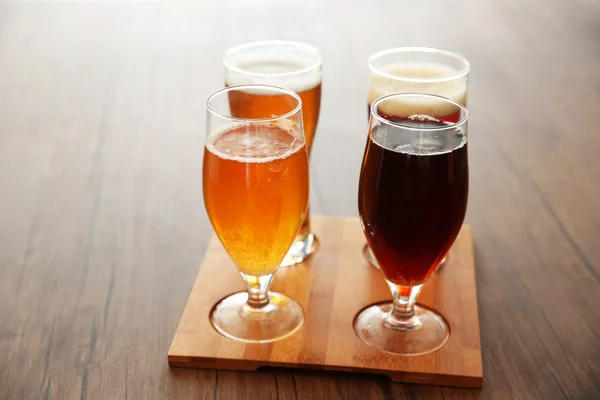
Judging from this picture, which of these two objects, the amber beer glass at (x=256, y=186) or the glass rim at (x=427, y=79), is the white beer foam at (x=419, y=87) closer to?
the glass rim at (x=427, y=79)

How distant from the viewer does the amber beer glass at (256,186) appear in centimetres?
92

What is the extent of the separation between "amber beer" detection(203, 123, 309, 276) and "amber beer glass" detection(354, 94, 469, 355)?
0.25 ft

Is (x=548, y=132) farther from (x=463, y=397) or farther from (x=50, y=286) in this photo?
(x=50, y=286)

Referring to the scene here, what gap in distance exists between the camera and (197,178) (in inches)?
53.4

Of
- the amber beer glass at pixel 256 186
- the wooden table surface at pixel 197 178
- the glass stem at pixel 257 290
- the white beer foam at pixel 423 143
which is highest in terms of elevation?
the white beer foam at pixel 423 143

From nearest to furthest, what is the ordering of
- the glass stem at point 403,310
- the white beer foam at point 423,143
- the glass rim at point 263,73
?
the white beer foam at point 423,143 < the glass stem at point 403,310 < the glass rim at point 263,73

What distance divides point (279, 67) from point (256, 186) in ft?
1.07

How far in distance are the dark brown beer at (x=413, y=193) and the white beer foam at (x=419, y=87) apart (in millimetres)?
20

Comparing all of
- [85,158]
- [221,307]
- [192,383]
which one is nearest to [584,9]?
[85,158]

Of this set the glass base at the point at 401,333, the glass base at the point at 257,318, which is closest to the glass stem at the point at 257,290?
the glass base at the point at 257,318

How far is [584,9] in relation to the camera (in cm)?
204

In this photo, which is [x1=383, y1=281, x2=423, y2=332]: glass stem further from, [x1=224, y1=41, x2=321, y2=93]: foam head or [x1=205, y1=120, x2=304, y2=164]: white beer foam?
[x1=224, y1=41, x2=321, y2=93]: foam head

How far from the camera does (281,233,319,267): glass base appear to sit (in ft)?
3.73

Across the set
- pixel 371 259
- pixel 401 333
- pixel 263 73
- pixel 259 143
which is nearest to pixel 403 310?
pixel 401 333
